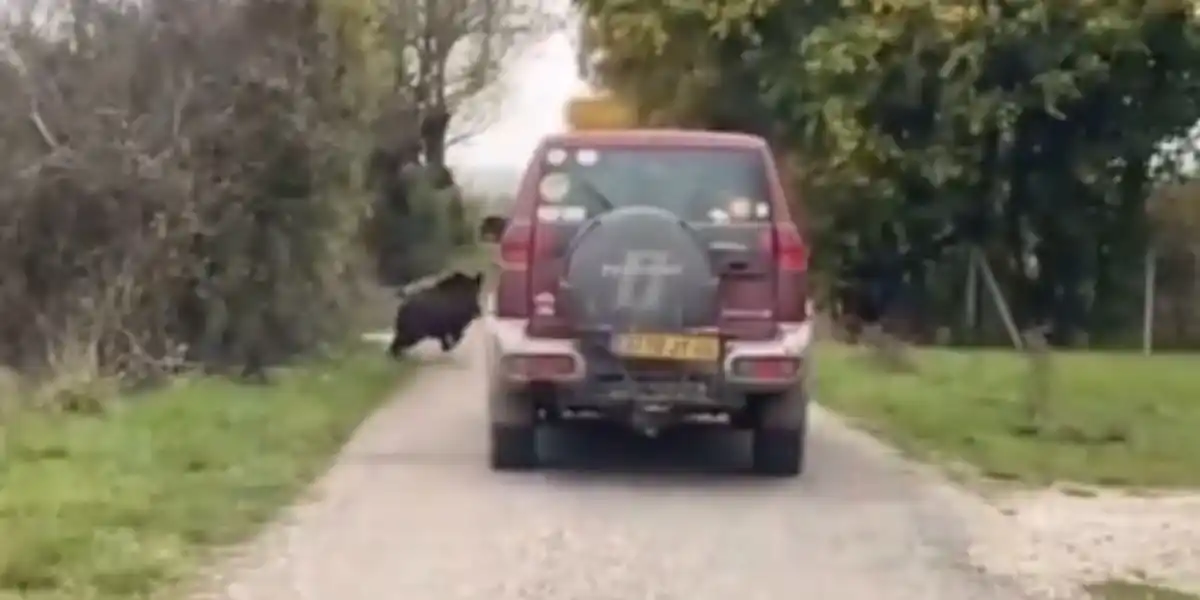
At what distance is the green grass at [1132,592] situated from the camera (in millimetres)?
9344

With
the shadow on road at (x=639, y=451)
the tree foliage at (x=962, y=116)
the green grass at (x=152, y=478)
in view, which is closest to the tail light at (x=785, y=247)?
the shadow on road at (x=639, y=451)

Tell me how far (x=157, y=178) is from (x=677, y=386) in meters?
6.69

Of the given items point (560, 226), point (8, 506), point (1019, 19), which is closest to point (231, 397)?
point (560, 226)

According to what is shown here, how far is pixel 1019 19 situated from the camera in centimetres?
2914

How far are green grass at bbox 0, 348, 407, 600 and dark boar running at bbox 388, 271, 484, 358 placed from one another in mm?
4215

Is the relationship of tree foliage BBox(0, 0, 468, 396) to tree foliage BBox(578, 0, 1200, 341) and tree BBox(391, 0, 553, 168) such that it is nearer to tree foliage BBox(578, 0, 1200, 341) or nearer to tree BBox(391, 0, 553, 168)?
tree foliage BBox(578, 0, 1200, 341)

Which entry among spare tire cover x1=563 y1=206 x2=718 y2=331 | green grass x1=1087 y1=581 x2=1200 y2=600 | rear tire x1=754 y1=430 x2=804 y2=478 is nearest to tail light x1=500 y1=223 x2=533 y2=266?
spare tire cover x1=563 y1=206 x2=718 y2=331

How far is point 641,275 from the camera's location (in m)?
12.2

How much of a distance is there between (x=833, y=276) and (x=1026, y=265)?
3.04 metres

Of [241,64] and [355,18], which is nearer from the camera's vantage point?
[241,64]

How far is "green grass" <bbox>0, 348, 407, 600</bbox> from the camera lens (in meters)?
9.13

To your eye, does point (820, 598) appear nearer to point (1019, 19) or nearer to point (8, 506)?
point (8, 506)

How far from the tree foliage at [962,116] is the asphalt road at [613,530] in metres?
15.3

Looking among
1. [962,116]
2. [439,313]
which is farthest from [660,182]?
[962,116]
